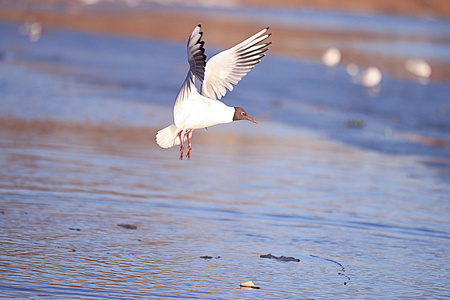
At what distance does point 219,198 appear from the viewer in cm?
941

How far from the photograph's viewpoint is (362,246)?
787 centimetres

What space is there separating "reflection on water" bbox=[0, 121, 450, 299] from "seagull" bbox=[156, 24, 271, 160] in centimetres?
96

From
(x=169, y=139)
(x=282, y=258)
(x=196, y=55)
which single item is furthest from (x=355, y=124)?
(x=196, y=55)

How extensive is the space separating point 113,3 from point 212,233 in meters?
54.1

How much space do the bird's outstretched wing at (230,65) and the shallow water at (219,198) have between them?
1371 millimetres

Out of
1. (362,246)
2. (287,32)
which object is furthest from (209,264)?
(287,32)

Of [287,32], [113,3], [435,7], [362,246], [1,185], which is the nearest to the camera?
[362,246]

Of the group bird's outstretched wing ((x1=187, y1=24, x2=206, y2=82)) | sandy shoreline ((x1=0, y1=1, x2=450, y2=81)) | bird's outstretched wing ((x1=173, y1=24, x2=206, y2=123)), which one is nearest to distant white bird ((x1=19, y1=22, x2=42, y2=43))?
sandy shoreline ((x1=0, y1=1, x2=450, y2=81))

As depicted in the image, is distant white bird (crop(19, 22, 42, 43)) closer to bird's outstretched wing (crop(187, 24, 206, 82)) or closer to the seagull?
the seagull

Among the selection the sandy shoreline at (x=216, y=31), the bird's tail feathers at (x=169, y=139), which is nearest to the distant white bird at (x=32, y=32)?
the sandy shoreline at (x=216, y=31)

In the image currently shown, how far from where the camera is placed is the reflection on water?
6.52 metres

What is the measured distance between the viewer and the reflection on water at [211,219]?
6.52 metres

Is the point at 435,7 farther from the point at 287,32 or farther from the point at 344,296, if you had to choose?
the point at 344,296

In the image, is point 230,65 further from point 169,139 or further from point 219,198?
point 219,198
